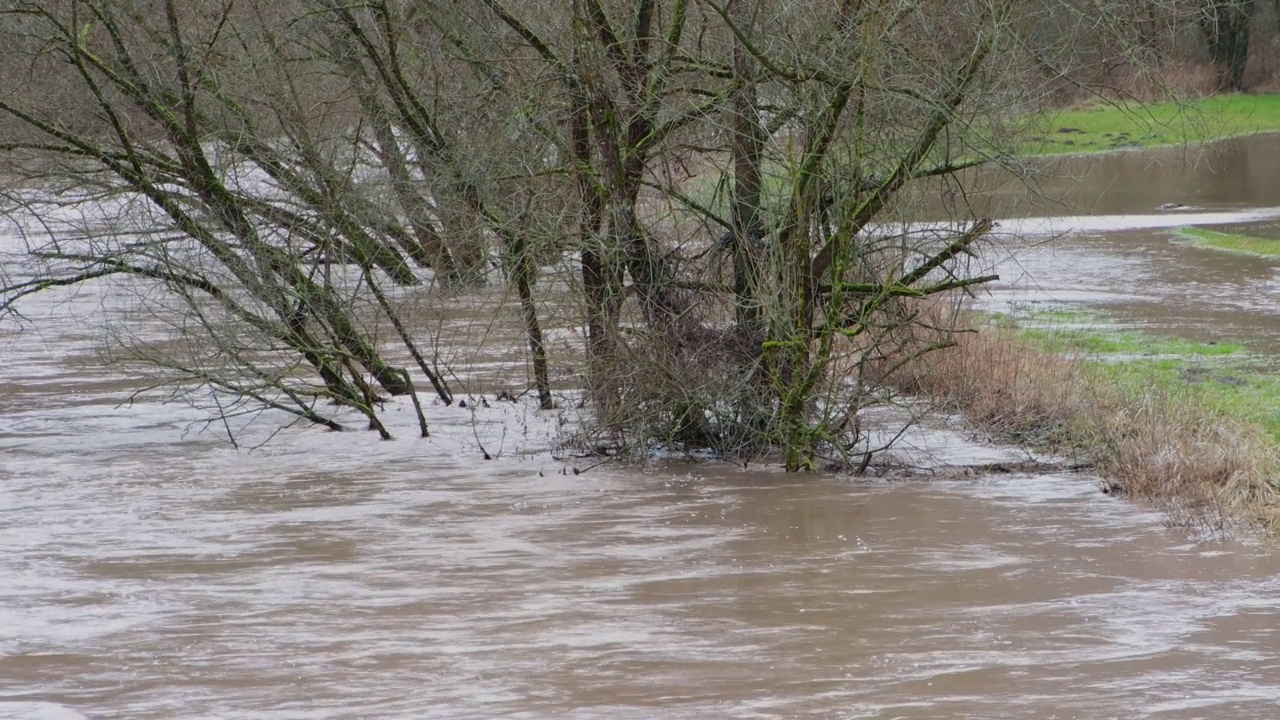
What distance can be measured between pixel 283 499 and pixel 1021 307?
34.4 ft

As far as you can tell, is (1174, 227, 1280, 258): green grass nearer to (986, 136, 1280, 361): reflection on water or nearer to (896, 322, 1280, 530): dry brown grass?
(986, 136, 1280, 361): reflection on water

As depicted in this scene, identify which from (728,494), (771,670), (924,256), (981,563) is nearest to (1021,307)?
(924,256)

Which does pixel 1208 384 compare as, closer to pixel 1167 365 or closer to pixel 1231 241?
pixel 1167 365

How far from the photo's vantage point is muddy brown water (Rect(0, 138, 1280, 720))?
697 centimetres

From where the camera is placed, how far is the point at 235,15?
14141mm

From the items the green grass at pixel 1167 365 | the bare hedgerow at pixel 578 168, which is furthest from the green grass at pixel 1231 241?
the bare hedgerow at pixel 578 168

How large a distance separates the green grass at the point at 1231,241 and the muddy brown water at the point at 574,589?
14.1 m

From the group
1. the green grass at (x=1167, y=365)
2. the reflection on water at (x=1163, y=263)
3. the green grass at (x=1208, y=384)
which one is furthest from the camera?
the reflection on water at (x=1163, y=263)

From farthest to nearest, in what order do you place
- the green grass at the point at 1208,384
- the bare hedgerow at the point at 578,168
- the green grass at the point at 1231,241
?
the green grass at the point at 1231,241 → the green grass at the point at 1208,384 → the bare hedgerow at the point at 578,168

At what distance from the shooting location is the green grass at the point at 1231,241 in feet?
80.6

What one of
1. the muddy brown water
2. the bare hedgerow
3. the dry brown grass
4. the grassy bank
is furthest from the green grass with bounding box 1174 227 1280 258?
the muddy brown water

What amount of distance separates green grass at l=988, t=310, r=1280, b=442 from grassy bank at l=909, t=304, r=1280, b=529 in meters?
0.01

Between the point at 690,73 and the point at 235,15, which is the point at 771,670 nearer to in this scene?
the point at 690,73

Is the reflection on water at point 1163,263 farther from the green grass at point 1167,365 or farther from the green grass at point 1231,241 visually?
the green grass at point 1167,365
